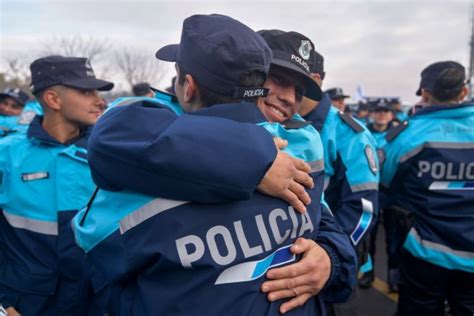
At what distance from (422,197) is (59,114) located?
2690 mm

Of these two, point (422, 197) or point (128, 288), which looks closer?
point (128, 288)

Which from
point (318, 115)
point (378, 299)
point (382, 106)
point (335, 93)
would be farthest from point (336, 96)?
point (318, 115)

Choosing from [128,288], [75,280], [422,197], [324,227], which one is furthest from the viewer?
[422,197]

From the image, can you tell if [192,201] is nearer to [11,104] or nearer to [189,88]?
[189,88]

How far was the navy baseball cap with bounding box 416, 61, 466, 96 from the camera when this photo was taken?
2.92m

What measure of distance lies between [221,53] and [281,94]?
0.69 meters

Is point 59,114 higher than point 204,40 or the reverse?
the reverse

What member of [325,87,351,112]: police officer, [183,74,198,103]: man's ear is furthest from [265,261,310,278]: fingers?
[325,87,351,112]: police officer

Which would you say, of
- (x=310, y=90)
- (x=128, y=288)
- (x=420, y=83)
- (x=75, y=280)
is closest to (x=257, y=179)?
(x=128, y=288)

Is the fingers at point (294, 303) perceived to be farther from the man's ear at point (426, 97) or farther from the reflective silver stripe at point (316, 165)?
the man's ear at point (426, 97)

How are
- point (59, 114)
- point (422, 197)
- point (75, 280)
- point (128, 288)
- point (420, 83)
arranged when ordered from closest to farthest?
point (128, 288)
point (75, 280)
point (59, 114)
point (422, 197)
point (420, 83)

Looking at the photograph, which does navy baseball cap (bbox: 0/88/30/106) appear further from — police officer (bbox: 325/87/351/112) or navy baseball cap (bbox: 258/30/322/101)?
navy baseball cap (bbox: 258/30/322/101)

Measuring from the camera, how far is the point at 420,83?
310 cm

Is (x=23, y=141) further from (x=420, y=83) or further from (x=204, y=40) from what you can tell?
(x=420, y=83)
